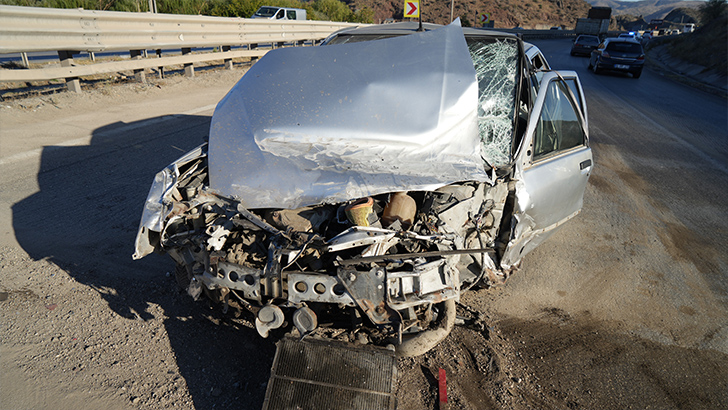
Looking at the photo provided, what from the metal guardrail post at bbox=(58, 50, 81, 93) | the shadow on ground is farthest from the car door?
the metal guardrail post at bbox=(58, 50, 81, 93)

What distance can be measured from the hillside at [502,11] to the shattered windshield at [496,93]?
56445 mm

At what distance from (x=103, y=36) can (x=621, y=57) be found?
19423 millimetres

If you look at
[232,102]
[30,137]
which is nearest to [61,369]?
[232,102]

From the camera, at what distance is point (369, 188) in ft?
9.09

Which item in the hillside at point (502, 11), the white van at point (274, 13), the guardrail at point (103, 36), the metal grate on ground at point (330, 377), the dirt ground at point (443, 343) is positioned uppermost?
the hillside at point (502, 11)

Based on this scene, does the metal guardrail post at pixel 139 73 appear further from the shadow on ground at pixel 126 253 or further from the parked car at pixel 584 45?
the parked car at pixel 584 45

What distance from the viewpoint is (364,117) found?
3217 millimetres

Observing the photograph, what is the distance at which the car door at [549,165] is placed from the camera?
3.38 meters

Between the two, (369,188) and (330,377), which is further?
(369,188)

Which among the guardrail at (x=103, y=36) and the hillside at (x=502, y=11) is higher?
the hillside at (x=502, y=11)

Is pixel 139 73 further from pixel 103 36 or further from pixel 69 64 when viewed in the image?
pixel 69 64

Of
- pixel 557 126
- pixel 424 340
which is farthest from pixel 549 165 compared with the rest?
pixel 424 340

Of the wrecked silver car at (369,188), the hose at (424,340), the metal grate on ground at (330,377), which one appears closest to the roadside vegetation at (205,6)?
the wrecked silver car at (369,188)

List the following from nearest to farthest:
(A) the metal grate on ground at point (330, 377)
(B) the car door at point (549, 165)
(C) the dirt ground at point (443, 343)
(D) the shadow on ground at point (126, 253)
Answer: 1. (A) the metal grate on ground at point (330, 377)
2. (C) the dirt ground at point (443, 343)
3. (D) the shadow on ground at point (126, 253)
4. (B) the car door at point (549, 165)
